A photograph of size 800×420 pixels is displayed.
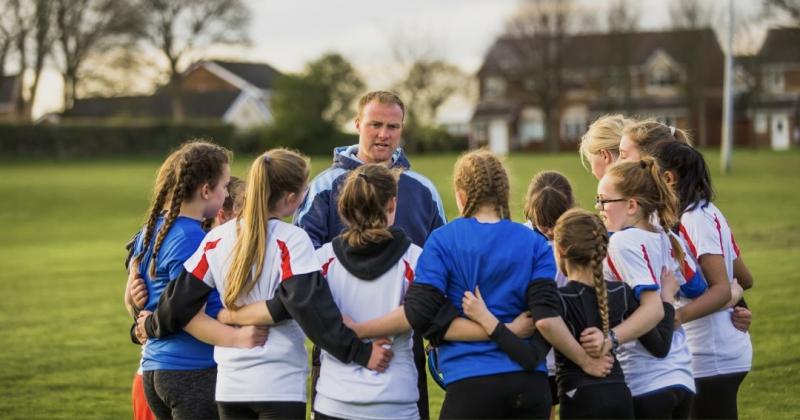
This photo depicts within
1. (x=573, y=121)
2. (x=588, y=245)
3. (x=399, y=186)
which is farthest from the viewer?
(x=573, y=121)

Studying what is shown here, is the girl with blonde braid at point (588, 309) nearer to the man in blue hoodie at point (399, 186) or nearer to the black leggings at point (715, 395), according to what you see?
the black leggings at point (715, 395)

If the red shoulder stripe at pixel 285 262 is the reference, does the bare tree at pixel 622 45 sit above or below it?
above

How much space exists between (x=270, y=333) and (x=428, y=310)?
0.80 m

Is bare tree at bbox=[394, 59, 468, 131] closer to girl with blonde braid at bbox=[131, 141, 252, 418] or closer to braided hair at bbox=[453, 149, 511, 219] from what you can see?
girl with blonde braid at bbox=[131, 141, 252, 418]

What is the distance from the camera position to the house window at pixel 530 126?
9506 centimetres

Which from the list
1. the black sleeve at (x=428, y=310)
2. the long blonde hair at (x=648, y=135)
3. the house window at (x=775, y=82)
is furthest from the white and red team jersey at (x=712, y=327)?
the house window at (x=775, y=82)

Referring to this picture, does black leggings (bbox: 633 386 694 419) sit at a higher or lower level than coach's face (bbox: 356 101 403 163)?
lower

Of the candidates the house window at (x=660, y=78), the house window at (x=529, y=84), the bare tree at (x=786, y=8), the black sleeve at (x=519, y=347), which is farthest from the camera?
the house window at (x=660, y=78)

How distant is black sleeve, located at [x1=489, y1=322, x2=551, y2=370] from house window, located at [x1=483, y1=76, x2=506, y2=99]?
8996 cm

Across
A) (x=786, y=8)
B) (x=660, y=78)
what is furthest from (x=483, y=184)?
(x=660, y=78)

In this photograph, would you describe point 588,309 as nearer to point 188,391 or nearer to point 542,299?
point 542,299

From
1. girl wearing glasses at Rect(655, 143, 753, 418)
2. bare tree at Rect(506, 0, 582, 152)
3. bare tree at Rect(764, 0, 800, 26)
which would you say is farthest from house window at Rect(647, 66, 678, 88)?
girl wearing glasses at Rect(655, 143, 753, 418)

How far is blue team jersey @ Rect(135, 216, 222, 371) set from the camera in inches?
208

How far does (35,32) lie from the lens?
193ft
